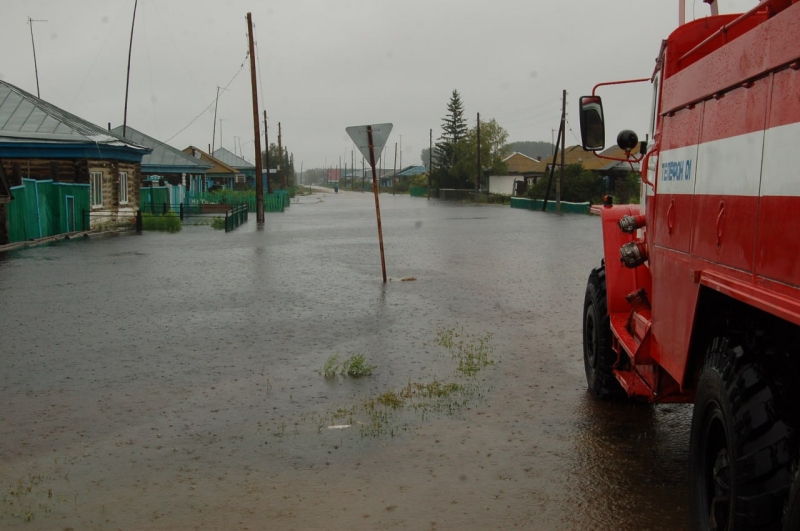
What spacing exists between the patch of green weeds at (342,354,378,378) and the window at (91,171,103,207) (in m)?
28.5

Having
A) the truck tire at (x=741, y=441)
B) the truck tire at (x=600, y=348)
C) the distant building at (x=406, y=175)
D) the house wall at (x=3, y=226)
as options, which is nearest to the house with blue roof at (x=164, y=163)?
the house wall at (x=3, y=226)

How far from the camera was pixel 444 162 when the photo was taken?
10919cm

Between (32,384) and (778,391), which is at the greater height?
(778,391)

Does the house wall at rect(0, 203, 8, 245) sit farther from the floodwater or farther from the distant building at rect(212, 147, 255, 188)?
the distant building at rect(212, 147, 255, 188)

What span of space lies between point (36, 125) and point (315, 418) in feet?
96.5

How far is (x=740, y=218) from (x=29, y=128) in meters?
32.8

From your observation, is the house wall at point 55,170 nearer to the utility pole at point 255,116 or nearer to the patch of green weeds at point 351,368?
the utility pole at point 255,116

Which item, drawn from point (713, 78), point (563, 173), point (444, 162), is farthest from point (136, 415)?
point (444, 162)

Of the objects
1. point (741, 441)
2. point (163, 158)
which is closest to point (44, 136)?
point (163, 158)

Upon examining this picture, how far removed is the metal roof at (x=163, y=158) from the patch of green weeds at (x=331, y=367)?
47966mm

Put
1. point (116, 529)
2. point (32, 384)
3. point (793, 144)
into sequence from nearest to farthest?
1. point (793, 144)
2. point (116, 529)
3. point (32, 384)

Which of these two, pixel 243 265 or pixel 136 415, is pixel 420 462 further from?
pixel 243 265

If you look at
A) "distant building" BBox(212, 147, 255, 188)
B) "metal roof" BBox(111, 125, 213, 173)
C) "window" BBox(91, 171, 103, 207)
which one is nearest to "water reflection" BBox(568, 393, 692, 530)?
"window" BBox(91, 171, 103, 207)

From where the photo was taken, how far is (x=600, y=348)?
23.6 ft
